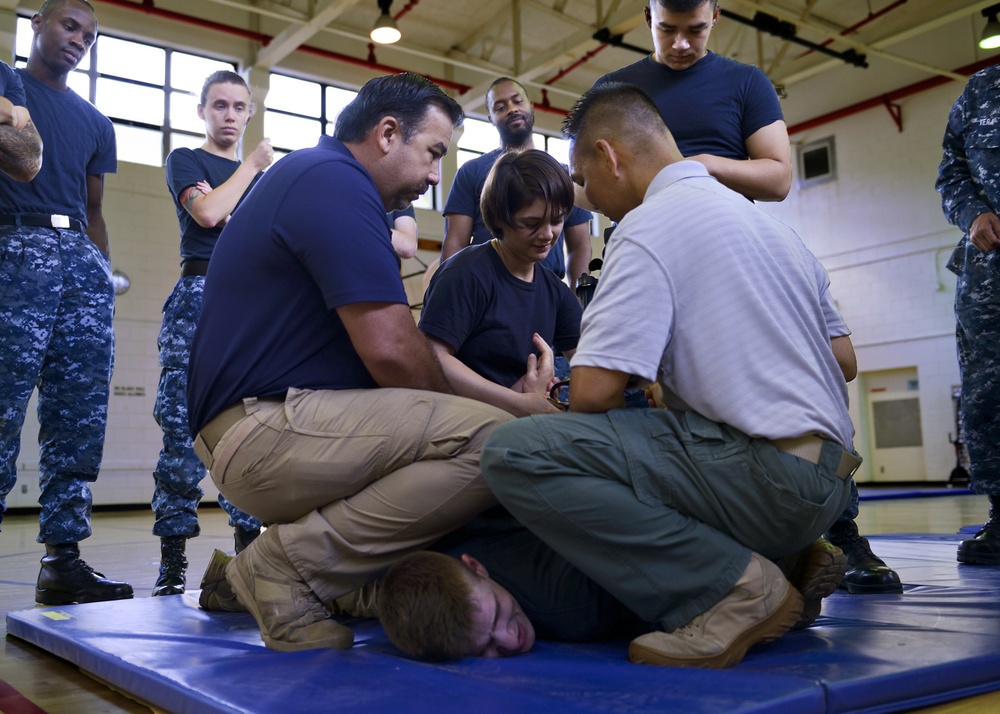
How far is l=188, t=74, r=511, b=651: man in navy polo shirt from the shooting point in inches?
74.0

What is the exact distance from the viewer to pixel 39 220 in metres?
3.01

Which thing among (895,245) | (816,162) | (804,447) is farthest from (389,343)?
(816,162)

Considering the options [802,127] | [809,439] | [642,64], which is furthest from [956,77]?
[809,439]

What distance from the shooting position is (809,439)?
165 centimetres

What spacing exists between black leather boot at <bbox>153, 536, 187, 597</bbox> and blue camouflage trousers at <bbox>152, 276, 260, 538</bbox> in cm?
3

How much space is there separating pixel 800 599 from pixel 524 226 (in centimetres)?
123

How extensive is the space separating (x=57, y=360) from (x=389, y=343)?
1.70 metres

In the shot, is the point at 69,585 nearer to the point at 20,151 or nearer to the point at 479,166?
the point at 20,151

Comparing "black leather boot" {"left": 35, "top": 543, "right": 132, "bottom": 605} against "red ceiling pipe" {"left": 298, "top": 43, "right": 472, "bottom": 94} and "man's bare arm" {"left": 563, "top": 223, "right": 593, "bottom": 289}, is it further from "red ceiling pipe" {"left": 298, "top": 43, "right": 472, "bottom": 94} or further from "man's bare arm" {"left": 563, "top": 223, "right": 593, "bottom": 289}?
"red ceiling pipe" {"left": 298, "top": 43, "right": 472, "bottom": 94}

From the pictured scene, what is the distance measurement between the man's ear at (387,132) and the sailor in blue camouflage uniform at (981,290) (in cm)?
221

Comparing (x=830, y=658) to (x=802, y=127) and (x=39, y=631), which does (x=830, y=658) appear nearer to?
(x=39, y=631)

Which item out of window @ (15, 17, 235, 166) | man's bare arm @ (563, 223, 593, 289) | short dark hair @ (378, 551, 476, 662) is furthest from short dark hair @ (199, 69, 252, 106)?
window @ (15, 17, 235, 166)

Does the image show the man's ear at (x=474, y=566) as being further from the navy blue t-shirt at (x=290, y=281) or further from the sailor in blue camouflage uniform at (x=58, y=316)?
the sailor in blue camouflage uniform at (x=58, y=316)

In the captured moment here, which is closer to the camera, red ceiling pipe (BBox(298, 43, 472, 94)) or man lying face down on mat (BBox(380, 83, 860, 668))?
man lying face down on mat (BBox(380, 83, 860, 668))
